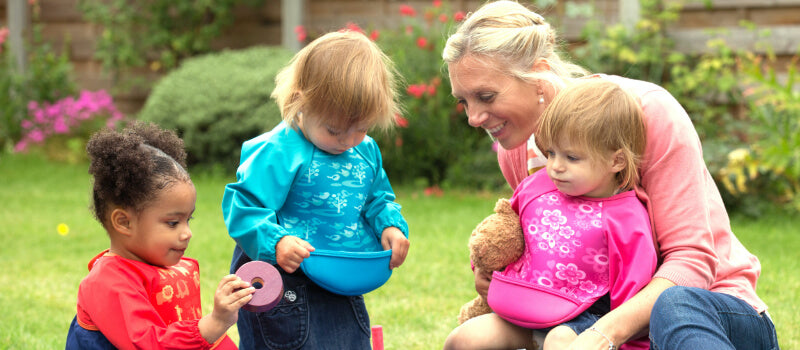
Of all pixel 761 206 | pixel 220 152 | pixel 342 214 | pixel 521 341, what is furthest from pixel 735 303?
pixel 220 152

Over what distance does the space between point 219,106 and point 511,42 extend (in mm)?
6370

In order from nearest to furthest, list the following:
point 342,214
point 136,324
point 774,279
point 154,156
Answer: point 136,324
point 154,156
point 342,214
point 774,279

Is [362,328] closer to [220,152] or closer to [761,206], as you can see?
[761,206]

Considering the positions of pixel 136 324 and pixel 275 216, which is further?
pixel 275 216

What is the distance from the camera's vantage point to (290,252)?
2.52 metres

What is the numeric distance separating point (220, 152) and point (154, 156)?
21.2ft

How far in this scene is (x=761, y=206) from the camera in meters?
6.42

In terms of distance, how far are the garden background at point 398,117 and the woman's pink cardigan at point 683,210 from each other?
128 centimetres

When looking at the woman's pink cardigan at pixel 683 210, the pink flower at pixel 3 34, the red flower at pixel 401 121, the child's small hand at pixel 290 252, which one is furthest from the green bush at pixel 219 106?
the woman's pink cardigan at pixel 683 210

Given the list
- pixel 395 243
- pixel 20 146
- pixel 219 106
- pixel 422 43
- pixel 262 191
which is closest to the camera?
pixel 262 191

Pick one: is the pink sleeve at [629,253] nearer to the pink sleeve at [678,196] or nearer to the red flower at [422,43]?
the pink sleeve at [678,196]

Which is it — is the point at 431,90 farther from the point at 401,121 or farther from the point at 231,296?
the point at 231,296

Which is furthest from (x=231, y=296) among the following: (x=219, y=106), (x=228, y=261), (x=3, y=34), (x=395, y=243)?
(x=3, y=34)

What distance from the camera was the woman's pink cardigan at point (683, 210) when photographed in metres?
2.38
